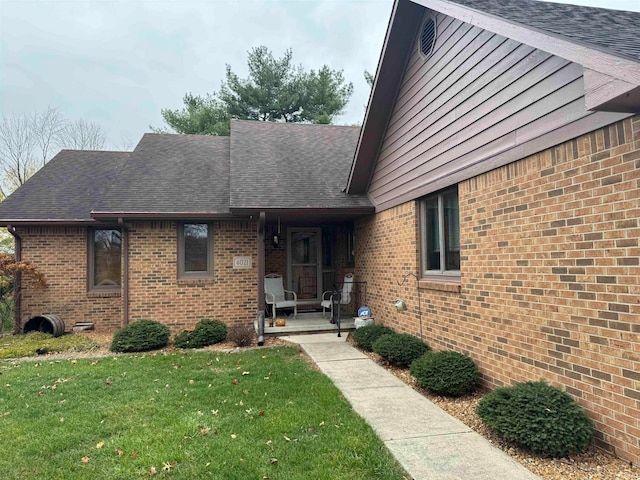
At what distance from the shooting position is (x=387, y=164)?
307 inches

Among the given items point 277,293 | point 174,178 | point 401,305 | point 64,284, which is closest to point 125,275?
point 64,284

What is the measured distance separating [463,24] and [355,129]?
26.3 feet

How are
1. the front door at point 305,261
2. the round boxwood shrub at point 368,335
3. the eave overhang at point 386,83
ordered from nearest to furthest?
the eave overhang at point 386,83, the round boxwood shrub at point 368,335, the front door at point 305,261

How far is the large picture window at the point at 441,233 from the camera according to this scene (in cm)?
555

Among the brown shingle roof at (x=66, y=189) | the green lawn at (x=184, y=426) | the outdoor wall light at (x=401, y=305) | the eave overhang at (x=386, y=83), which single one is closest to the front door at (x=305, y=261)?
the eave overhang at (x=386, y=83)

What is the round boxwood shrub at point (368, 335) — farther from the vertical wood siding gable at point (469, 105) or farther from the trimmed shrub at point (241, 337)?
the vertical wood siding gable at point (469, 105)

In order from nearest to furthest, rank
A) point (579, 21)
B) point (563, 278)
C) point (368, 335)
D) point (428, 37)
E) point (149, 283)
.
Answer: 1. point (563, 278)
2. point (579, 21)
3. point (428, 37)
4. point (368, 335)
5. point (149, 283)

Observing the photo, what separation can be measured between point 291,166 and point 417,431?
7.51 meters

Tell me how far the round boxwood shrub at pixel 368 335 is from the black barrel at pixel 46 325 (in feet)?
21.6

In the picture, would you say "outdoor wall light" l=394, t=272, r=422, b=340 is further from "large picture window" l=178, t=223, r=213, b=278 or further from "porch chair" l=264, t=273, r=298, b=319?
"large picture window" l=178, t=223, r=213, b=278

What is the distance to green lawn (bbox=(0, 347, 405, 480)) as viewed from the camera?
3131 millimetres

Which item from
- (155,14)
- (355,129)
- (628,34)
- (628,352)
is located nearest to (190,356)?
(628,352)

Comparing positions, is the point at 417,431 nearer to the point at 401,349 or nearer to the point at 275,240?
the point at 401,349

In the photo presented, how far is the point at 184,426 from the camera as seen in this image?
12.8 feet
